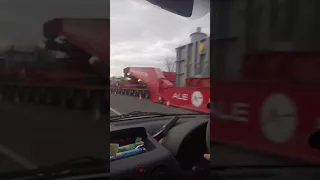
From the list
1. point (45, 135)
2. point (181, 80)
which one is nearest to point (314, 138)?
point (181, 80)

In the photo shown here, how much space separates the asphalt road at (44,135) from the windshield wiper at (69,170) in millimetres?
13

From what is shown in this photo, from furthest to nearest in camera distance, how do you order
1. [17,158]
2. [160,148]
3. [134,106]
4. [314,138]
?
[160,148]
[134,106]
[314,138]
[17,158]

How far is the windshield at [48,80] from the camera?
0.74 m

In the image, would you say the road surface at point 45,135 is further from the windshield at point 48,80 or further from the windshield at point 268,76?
the windshield at point 268,76

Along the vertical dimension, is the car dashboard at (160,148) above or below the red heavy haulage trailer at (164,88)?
below

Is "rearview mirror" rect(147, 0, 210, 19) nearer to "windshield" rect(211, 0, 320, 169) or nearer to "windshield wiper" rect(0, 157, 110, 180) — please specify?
"windshield" rect(211, 0, 320, 169)

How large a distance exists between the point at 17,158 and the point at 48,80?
206 millimetres

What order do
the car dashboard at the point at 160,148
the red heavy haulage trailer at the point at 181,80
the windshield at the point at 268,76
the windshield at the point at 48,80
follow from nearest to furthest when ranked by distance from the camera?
the windshield at the point at 48,80 < the windshield at the point at 268,76 < the red heavy haulage trailer at the point at 181,80 < the car dashboard at the point at 160,148

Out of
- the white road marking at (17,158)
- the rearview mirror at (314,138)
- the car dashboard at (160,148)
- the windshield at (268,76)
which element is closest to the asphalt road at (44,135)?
the white road marking at (17,158)

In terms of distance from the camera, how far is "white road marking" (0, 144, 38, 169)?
75cm

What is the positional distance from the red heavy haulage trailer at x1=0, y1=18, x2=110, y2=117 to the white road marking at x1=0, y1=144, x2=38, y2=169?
125 mm

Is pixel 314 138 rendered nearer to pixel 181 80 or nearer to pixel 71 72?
pixel 181 80

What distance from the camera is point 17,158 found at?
760 millimetres

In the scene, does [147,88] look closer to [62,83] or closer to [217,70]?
[217,70]
